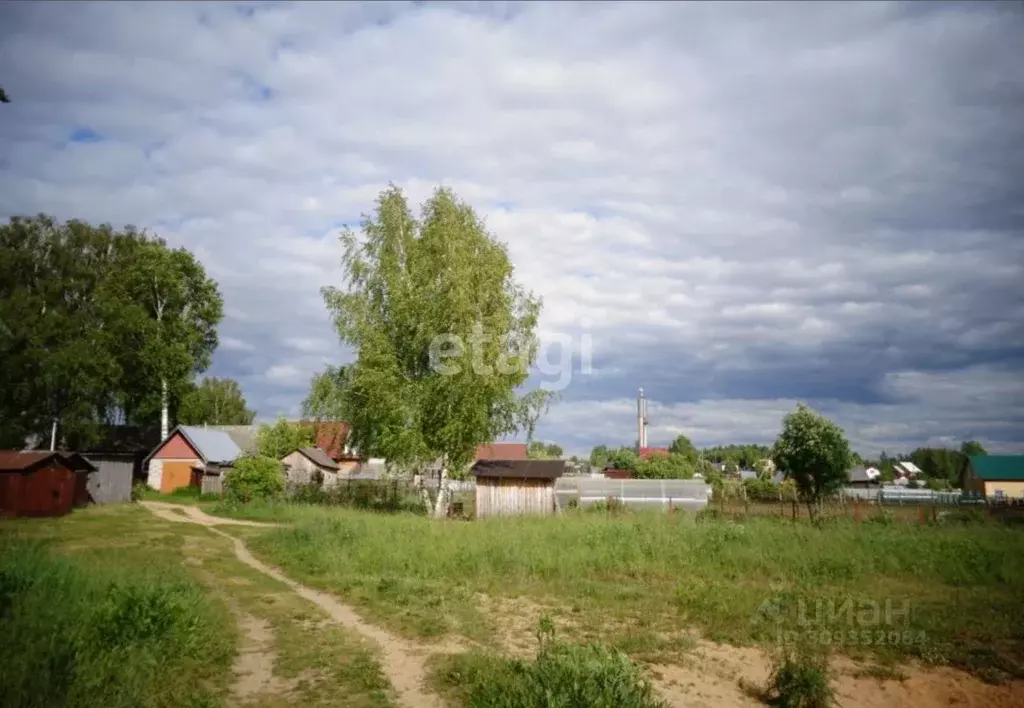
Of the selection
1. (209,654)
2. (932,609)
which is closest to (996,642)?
(932,609)

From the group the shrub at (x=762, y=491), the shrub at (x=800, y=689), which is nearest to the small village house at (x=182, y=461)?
the shrub at (x=762, y=491)

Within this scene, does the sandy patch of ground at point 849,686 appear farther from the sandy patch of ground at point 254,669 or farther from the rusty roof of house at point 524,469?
the rusty roof of house at point 524,469

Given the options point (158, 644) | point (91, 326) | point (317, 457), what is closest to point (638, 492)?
point (317, 457)

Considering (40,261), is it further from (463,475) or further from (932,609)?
(932,609)

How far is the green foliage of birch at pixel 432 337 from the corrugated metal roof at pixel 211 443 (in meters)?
20.0

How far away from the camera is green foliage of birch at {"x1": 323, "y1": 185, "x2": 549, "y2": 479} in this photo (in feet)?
92.7

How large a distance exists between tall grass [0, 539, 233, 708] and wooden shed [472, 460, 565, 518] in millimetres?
21022

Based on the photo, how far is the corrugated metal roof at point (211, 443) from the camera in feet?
148

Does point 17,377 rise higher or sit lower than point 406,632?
higher

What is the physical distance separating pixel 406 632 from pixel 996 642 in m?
10.4

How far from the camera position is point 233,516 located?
1198 inches

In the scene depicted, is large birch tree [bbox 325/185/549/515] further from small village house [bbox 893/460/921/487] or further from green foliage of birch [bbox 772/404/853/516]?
small village house [bbox 893/460/921/487]

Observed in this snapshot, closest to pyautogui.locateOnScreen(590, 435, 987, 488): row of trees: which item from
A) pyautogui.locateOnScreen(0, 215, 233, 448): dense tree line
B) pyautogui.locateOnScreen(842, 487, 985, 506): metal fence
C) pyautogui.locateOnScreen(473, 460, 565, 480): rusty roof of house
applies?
pyautogui.locateOnScreen(842, 487, 985, 506): metal fence

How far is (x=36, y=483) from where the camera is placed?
28203 mm
